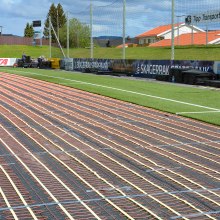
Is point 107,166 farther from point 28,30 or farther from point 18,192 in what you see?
point 28,30

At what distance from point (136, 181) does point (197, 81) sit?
21.6 meters

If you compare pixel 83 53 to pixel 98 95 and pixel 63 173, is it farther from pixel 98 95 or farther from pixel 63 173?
pixel 63 173

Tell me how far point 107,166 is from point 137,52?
53396 mm

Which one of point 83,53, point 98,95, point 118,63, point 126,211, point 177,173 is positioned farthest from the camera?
point 83,53

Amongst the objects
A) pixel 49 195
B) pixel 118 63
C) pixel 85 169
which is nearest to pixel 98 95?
pixel 85 169


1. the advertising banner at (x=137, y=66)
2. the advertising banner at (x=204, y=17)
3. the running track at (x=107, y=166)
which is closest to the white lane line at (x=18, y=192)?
the running track at (x=107, y=166)

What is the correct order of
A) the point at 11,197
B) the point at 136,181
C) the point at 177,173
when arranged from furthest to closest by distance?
the point at 177,173 → the point at 136,181 → the point at 11,197

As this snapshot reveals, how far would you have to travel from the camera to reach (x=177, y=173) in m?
8.70

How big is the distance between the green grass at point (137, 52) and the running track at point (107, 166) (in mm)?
31189

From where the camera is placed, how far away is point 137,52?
61781mm

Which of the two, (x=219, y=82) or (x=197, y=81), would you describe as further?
(x=197, y=81)

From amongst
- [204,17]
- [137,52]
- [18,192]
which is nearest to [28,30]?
[137,52]

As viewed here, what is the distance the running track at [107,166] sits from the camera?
6824mm

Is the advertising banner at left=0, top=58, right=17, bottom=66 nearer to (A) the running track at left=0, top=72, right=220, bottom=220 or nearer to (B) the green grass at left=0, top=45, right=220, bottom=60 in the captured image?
(B) the green grass at left=0, top=45, right=220, bottom=60
